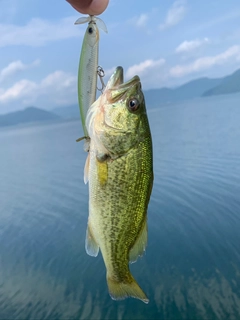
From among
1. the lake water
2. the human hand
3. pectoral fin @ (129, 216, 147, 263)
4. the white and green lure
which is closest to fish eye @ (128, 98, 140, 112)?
the white and green lure

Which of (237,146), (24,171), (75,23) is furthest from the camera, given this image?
(24,171)

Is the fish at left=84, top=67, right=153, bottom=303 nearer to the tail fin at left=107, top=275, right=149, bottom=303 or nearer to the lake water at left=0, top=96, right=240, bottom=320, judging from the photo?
the tail fin at left=107, top=275, right=149, bottom=303

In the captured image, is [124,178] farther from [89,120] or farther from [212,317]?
[212,317]

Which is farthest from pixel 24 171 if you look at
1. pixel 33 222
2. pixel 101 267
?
pixel 101 267

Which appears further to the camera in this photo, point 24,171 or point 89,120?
point 24,171

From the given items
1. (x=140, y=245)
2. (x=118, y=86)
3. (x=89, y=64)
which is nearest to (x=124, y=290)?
(x=140, y=245)

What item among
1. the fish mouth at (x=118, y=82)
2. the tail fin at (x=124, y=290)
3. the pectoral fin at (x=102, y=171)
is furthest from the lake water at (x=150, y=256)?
the fish mouth at (x=118, y=82)

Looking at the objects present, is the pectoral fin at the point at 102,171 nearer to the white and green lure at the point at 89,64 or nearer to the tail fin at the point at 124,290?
the white and green lure at the point at 89,64
